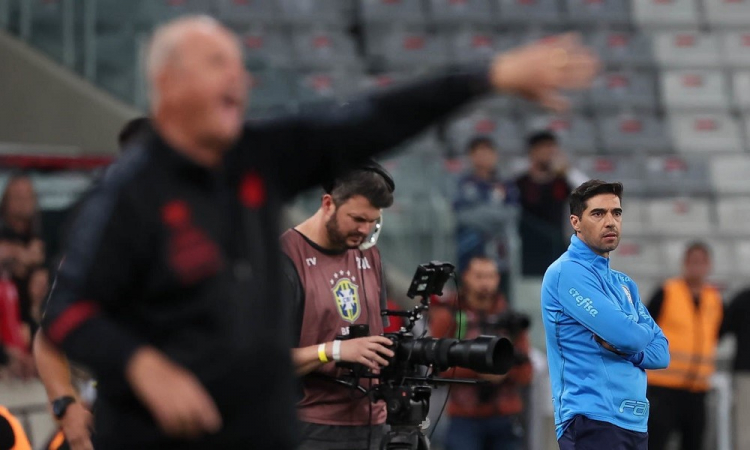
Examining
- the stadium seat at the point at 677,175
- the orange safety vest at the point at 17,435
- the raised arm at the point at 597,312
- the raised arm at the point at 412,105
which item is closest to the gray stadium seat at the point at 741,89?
the stadium seat at the point at 677,175

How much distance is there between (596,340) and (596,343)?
0.01 metres

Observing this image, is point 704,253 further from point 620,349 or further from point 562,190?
point 620,349

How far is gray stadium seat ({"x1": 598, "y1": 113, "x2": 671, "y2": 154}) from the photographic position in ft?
50.6

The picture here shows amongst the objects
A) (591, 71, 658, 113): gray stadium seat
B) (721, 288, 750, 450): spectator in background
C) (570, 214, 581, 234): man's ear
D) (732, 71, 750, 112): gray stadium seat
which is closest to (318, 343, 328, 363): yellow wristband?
(570, 214, 581, 234): man's ear

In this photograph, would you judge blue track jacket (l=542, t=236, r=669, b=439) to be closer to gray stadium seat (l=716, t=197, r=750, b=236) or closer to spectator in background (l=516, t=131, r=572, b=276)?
spectator in background (l=516, t=131, r=572, b=276)

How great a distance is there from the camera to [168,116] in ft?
9.72

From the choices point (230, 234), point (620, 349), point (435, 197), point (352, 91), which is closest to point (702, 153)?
point (352, 91)

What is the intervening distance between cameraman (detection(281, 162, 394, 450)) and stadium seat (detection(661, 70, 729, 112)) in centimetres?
1128

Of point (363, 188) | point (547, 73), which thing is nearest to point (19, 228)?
point (363, 188)

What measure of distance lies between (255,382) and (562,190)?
8264 millimetres

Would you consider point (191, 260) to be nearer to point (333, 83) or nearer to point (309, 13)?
point (333, 83)

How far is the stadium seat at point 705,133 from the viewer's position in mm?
15672

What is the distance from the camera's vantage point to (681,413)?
10.1 metres

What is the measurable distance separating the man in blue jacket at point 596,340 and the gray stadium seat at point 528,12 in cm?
1044
